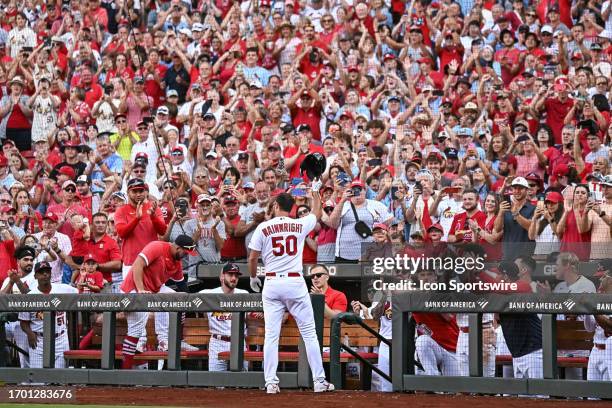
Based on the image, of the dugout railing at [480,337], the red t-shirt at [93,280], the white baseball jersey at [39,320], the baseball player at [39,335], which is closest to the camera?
the dugout railing at [480,337]

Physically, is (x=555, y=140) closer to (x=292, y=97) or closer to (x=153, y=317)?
(x=292, y=97)

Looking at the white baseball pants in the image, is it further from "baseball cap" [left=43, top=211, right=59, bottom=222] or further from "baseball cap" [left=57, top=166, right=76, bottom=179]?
"baseball cap" [left=57, top=166, right=76, bottom=179]

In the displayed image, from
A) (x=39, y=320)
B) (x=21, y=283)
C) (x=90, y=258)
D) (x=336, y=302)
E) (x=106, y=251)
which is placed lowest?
(x=39, y=320)

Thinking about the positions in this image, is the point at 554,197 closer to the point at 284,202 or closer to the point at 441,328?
the point at 441,328

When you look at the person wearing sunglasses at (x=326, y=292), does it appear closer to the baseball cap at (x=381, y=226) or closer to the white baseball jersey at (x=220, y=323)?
the white baseball jersey at (x=220, y=323)

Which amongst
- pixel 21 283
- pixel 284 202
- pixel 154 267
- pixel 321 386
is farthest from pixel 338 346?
pixel 21 283

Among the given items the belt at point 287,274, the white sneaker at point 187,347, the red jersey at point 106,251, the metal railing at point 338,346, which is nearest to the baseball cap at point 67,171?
the red jersey at point 106,251

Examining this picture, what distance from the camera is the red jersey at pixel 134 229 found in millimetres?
14125

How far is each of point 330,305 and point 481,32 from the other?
25.4 ft

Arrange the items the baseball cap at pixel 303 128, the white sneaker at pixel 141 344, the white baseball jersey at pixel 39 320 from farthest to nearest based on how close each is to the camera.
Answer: the baseball cap at pixel 303 128 < the white baseball jersey at pixel 39 320 < the white sneaker at pixel 141 344

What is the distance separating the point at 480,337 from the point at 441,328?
0.60 metres

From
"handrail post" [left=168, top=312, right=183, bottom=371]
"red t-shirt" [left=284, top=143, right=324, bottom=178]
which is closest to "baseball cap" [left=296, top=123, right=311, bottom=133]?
"red t-shirt" [left=284, top=143, right=324, bottom=178]

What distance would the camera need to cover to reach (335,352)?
11750 millimetres

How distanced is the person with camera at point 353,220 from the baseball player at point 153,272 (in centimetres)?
193
